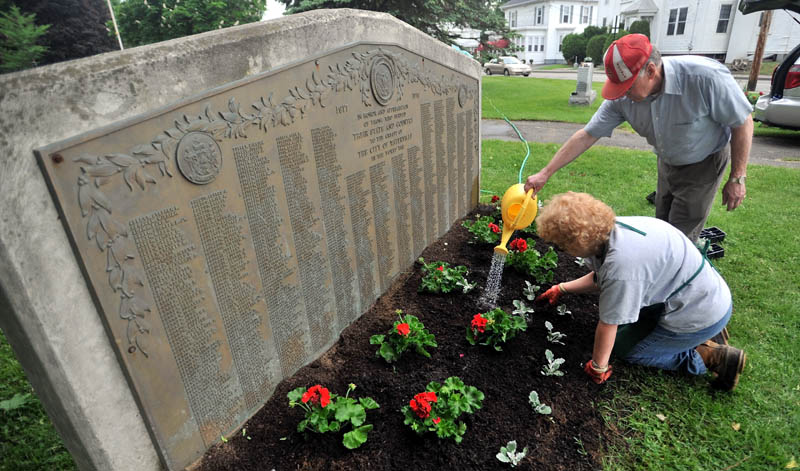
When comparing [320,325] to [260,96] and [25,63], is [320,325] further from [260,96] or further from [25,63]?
[25,63]

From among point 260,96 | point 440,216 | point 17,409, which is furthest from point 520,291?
point 17,409

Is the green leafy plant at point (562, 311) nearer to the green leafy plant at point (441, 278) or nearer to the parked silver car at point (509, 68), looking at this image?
the green leafy plant at point (441, 278)

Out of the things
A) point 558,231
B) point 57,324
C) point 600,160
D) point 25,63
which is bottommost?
point 600,160

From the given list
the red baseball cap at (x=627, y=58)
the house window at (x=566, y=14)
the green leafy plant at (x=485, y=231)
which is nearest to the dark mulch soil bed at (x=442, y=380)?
the green leafy plant at (x=485, y=231)

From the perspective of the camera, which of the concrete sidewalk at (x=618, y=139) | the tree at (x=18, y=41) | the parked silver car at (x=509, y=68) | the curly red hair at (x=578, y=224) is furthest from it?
the parked silver car at (x=509, y=68)

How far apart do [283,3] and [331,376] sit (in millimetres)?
14173

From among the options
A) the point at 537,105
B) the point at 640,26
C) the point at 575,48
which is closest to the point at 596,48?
the point at 640,26

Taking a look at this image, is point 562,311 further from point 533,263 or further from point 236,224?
point 236,224

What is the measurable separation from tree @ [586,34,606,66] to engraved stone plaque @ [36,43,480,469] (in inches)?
1388

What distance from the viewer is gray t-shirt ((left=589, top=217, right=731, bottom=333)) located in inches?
89.6

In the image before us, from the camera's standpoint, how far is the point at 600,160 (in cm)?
738

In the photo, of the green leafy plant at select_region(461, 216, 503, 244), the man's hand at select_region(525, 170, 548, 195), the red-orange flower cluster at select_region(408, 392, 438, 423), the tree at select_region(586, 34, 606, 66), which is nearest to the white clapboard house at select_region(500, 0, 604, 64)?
the tree at select_region(586, 34, 606, 66)

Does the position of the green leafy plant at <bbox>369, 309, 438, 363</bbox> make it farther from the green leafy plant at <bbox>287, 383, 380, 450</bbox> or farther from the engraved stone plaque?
the green leafy plant at <bbox>287, 383, 380, 450</bbox>

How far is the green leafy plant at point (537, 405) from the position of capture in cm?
243
